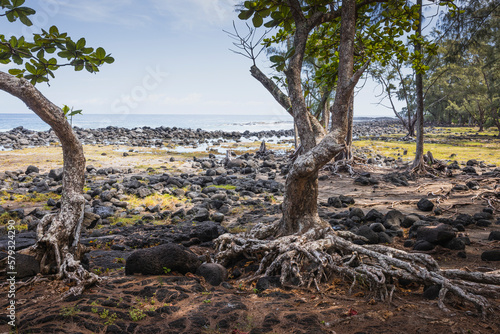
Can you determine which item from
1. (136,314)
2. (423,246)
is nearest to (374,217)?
(423,246)

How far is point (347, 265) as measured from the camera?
4.55m

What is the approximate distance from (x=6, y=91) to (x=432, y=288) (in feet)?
19.0

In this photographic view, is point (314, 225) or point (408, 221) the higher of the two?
point (314, 225)

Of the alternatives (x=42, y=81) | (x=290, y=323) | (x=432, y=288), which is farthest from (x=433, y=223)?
(x=42, y=81)

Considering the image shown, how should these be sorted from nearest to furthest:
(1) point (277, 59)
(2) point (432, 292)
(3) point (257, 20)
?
(2) point (432, 292) < (3) point (257, 20) < (1) point (277, 59)

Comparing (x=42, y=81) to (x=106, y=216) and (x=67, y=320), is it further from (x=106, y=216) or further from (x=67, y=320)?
(x=106, y=216)

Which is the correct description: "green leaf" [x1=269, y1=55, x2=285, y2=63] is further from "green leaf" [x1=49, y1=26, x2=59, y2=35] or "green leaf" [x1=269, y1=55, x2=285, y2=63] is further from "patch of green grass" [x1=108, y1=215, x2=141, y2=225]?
"patch of green grass" [x1=108, y1=215, x2=141, y2=225]

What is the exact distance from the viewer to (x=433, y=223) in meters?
7.04

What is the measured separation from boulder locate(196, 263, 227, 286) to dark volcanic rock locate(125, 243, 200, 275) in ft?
0.66

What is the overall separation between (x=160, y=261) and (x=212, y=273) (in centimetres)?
85

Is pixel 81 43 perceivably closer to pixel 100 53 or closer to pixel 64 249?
pixel 100 53

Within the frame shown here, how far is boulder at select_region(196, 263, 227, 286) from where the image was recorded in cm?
471

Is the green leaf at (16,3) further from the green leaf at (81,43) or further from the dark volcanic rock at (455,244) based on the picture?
the dark volcanic rock at (455,244)

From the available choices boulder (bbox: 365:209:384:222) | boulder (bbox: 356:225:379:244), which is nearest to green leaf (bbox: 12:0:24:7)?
boulder (bbox: 356:225:379:244)
